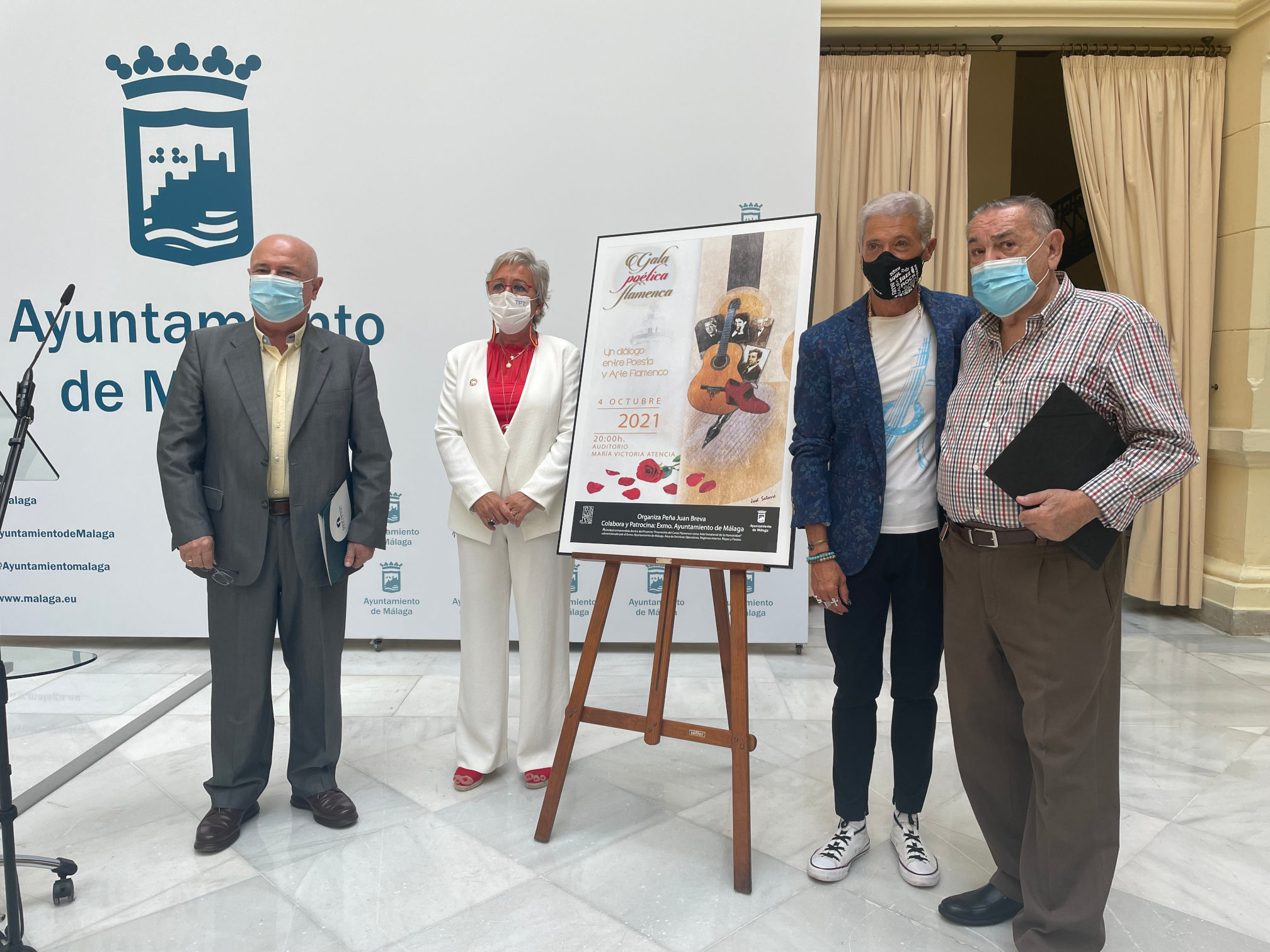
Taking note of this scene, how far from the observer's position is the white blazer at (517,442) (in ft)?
8.47

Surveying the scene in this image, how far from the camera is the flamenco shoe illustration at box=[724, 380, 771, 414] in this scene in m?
2.18

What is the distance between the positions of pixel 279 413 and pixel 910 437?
5.59ft

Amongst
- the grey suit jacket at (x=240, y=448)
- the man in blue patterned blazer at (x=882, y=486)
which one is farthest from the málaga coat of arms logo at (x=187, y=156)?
the man in blue patterned blazer at (x=882, y=486)

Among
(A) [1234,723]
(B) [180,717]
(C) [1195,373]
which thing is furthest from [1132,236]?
(B) [180,717]

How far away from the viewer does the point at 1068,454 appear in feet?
5.37

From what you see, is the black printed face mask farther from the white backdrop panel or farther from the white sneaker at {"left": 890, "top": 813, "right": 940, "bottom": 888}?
the white backdrop panel

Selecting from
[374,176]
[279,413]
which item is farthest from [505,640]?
[374,176]

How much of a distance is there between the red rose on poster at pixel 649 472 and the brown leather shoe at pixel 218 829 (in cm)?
149

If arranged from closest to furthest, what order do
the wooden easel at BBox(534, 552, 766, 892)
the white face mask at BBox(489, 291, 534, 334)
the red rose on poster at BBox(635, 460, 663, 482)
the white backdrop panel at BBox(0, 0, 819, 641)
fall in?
the wooden easel at BBox(534, 552, 766, 892) → the red rose on poster at BBox(635, 460, 663, 482) → the white face mask at BBox(489, 291, 534, 334) → the white backdrop panel at BBox(0, 0, 819, 641)

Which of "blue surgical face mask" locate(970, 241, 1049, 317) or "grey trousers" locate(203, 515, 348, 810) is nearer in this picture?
"blue surgical face mask" locate(970, 241, 1049, 317)

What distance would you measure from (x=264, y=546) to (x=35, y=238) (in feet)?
8.82

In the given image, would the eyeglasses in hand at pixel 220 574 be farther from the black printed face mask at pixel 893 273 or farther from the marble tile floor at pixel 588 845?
the black printed face mask at pixel 893 273

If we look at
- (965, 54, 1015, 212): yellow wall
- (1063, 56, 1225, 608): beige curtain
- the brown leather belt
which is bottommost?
the brown leather belt

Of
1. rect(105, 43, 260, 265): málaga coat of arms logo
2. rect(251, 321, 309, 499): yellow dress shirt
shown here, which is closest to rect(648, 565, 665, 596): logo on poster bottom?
rect(251, 321, 309, 499): yellow dress shirt
